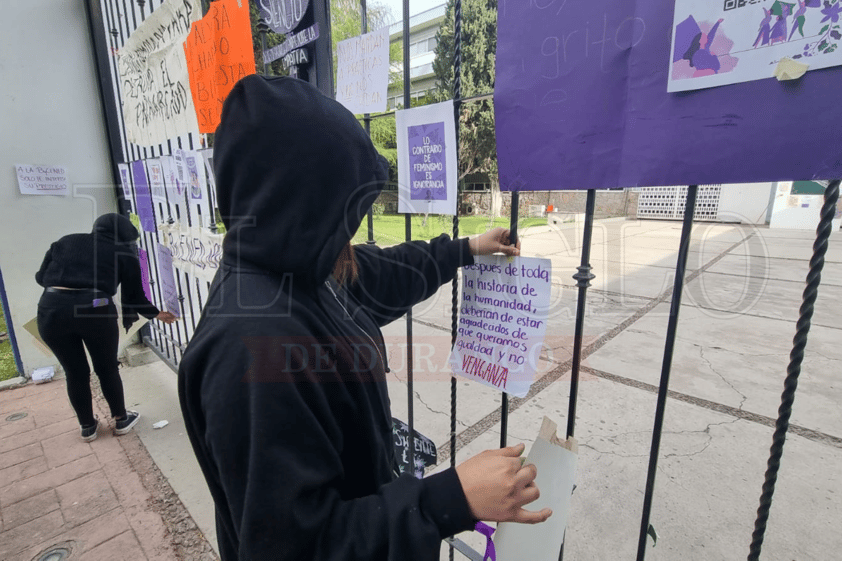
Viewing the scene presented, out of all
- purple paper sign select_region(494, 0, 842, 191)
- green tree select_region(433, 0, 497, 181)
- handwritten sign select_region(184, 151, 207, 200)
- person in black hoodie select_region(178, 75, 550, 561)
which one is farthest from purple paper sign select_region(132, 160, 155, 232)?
purple paper sign select_region(494, 0, 842, 191)

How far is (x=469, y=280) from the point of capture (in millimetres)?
1340

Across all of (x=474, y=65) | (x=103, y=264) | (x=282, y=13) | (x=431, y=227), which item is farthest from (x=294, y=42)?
(x=431, y=227)

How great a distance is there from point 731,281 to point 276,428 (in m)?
7.81

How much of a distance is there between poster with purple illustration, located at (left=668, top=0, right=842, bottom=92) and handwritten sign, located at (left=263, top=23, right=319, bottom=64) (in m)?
1.20

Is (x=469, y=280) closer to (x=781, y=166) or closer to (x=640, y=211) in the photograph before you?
(x=781, y=166)

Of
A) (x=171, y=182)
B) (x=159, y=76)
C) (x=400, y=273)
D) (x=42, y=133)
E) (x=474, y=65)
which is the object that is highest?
(x=474, y=65)

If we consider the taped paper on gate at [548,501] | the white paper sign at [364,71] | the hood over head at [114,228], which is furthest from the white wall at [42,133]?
the taped paper on gate at [548,501]

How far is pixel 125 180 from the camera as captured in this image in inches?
152

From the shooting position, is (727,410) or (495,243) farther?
(727,410)

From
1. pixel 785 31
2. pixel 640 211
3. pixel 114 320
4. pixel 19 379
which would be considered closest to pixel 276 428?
pixel 785 31

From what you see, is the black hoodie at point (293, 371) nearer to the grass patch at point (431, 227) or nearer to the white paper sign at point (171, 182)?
the grass patch at point (431, 227)

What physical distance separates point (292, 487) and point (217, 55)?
200 centimetres

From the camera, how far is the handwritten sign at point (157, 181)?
10.1 ft

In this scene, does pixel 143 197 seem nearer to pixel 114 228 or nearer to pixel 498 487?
pixel 114 228
